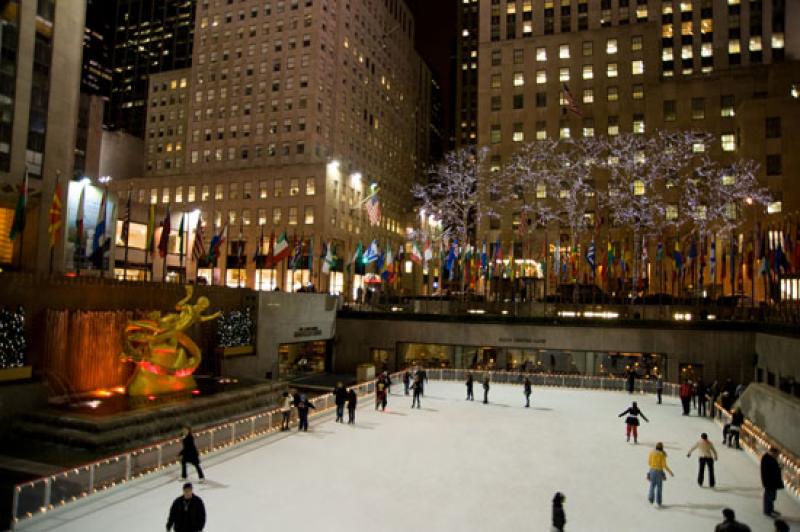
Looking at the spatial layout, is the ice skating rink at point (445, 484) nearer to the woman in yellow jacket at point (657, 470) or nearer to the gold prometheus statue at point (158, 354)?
the woman in yellow jacket at point (657, 470)

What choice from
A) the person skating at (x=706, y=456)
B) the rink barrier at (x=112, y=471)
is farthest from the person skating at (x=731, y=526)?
the rink barrier at (x=112, y=471)

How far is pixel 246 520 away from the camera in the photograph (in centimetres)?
1148

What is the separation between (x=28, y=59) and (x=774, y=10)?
283ft

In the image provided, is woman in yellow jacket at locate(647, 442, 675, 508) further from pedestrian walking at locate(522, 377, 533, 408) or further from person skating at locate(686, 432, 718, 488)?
pedestrian walking at locate(522, 377, 533, 408)

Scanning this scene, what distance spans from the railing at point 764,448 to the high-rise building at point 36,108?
35.0 metres

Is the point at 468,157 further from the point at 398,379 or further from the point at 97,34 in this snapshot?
the point at 97,34

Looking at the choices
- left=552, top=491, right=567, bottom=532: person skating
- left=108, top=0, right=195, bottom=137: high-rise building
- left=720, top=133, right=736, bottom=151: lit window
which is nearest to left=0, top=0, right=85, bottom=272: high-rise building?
left=552, top=491, right=567, bottom=532: person skating

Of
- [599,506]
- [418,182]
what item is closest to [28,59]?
[599,506]

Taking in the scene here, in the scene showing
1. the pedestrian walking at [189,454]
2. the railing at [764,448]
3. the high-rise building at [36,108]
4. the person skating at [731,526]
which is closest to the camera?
the person skating at [731,526]

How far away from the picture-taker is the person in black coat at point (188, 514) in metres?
8.81

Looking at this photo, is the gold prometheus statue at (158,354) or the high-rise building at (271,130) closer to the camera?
the gold prometheus statue at (158,354)

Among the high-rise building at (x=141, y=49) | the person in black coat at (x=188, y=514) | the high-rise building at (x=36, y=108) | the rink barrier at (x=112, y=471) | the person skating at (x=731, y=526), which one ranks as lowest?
the rink barrier at (x=112, y=471)

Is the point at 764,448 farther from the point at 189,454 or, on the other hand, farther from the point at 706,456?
the point at 189,454

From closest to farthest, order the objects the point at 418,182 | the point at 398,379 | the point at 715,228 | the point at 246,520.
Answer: the point at 246,520 → the point at 398,379 → the point at 715,228 → the point at 418,182
